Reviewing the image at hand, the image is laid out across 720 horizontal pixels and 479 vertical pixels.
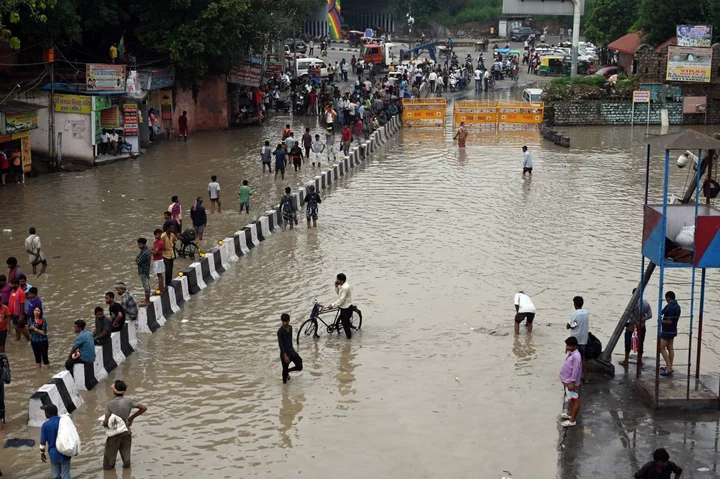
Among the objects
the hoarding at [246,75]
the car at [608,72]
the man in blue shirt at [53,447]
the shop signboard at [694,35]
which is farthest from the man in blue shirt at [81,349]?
the car at [608,72]

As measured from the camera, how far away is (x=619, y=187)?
27156 mm

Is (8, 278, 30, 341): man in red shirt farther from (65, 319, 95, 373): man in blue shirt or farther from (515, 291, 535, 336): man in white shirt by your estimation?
(515, 291, 535, 336): man in white shirt

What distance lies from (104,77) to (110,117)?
1.72 metres

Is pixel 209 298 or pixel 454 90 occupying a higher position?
pixel 454 90

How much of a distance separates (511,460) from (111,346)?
6018 mm

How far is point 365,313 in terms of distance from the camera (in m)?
16.5

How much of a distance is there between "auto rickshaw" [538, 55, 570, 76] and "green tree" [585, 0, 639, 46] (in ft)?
11.0

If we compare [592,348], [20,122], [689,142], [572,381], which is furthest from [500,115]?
[572,381]

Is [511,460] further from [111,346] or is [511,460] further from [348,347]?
[111,346]

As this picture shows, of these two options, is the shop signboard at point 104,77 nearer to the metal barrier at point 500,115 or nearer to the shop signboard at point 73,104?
the shop signboard at point 73,104

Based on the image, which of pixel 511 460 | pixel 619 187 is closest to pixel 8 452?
pixel 511 460

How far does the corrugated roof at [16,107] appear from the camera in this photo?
2564cm

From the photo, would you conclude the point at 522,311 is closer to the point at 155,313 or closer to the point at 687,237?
the point at 687,237

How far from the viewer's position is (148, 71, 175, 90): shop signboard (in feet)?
109
